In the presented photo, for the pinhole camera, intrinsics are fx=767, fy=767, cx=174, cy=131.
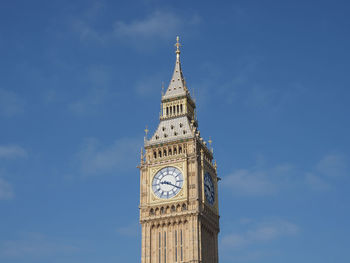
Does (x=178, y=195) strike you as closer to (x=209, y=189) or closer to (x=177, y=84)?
(x=209, y=189)

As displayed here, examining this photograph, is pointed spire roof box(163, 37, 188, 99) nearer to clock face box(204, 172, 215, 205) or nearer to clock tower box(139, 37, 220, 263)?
clock tower box(139, 37, 220, 263)

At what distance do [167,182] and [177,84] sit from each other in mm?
18439

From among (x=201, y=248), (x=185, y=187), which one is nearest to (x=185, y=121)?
(x=185, y=187)

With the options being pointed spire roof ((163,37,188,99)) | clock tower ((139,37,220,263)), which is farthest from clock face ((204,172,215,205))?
pointed spire roof ((163,37,188,99))

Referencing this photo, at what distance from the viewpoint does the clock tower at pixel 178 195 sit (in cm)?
10450

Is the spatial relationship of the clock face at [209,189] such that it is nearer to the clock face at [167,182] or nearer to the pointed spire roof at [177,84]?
the clock face at [167,182]

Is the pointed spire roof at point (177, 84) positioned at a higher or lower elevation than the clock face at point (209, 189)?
higher

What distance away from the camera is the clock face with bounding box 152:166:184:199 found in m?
107

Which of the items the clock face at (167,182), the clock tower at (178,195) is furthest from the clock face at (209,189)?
the clock face at (167,182)

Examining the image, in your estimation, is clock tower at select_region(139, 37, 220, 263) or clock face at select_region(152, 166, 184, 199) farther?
clock face at select_region(152, 166, 184, 199)

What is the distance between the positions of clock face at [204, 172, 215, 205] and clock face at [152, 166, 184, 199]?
4.26m

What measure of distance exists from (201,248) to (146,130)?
2136 cm

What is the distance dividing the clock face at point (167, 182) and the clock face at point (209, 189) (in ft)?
14.0

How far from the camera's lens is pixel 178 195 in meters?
107
